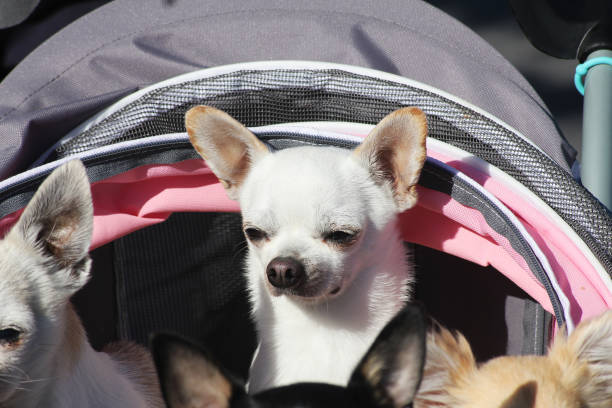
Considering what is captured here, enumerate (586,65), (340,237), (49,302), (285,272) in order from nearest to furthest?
(49,302) → (285,272) → (340,237) → (586,65)

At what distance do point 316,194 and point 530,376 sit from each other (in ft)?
2.42

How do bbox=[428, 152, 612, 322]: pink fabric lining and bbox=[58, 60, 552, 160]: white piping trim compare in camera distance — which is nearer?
bbox=[428, 152, 612, 322]: pink fabric lining

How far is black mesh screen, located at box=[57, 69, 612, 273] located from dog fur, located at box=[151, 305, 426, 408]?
734mm

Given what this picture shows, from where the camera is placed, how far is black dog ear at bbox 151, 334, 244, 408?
1.38 meters

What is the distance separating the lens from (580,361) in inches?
65.2

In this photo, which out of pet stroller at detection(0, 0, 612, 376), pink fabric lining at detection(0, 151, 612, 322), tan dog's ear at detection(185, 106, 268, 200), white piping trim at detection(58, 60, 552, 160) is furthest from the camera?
white piping trim at detection(58, 60, 552, 160)

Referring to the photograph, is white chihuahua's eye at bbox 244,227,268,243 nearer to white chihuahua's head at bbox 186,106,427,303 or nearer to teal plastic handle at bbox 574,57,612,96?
white chihuahua's head at bbox 186,106,427,303

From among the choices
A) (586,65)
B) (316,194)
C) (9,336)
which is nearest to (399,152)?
(316,194)

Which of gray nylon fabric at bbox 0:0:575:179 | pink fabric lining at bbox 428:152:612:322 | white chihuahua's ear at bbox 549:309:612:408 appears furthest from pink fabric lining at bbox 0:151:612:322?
gray nylon fabric at bbox 0:0:575:179

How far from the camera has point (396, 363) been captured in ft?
4.66

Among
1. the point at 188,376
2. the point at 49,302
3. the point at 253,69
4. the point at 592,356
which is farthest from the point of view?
the point at 253,69

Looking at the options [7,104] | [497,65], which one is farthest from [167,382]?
[497,65]

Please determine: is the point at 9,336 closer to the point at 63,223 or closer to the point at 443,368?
the point at 63,223

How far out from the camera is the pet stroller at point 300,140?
1.92 m
